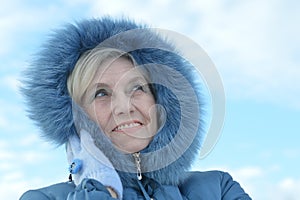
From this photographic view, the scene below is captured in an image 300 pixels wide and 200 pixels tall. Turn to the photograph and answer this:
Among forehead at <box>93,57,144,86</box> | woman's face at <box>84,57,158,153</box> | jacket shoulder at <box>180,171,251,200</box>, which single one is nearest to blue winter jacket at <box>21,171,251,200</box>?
jacket shoulder at <box>180,171,251,200</box>

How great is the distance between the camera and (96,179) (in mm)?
2238

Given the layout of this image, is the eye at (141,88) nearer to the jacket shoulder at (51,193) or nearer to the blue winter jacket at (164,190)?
the blue winter jacket at (164,190)

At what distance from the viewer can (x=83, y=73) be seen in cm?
236

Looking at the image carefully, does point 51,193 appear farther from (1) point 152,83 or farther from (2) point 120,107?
(1) point 152,83

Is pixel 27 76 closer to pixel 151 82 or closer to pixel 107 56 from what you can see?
pixel 107 56

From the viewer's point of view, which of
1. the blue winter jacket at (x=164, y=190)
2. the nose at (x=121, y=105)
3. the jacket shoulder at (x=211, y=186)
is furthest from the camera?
the jacket shoulder at (x=211, y=186)

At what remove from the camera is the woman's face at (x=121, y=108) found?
2348mm

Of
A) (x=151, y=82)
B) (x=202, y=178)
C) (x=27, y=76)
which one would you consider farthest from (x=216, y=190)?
(x=27, y=76)

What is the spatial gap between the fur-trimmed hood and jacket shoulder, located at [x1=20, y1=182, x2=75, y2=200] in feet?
Result: 0.63

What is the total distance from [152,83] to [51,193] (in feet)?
2.01

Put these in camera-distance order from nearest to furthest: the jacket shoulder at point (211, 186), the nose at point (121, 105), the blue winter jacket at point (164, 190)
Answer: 1. the blue winter jacket at point (164, 190)
2. the nose at point (121, 105)
3. the jacket shoulder at point (211, 186)

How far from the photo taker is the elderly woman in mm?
2330

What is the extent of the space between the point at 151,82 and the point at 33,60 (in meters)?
0.51

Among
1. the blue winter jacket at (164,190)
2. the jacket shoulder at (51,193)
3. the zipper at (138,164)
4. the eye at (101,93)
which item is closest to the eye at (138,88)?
the eye at (101,93)
